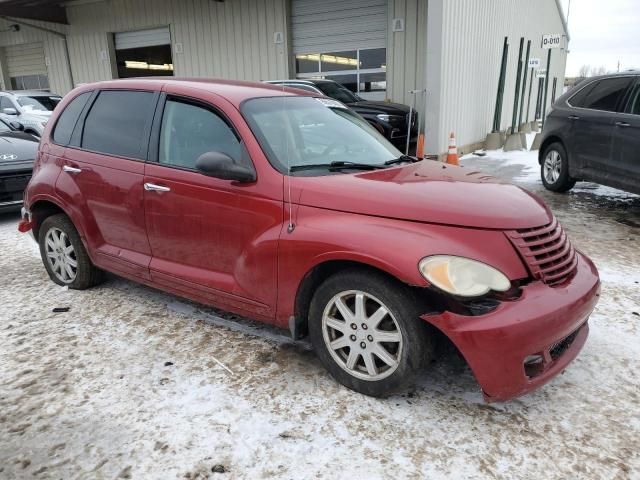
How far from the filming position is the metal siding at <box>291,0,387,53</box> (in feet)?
44.7

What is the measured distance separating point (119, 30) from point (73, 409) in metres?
18.7

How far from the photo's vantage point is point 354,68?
14453mm

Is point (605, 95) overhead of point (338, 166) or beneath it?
overhead

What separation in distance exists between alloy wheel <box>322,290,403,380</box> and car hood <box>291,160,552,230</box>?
1.61 ft

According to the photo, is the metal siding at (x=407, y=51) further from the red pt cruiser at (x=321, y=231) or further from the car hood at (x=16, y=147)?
the red pt cruiser at (x=321, y=231)

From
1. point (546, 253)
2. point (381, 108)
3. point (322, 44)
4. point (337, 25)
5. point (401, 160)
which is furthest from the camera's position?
point (322, 44)

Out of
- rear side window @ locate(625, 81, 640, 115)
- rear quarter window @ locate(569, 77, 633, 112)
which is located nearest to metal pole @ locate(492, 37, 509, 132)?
rear quarter window @ locate(569, 77, 633, 112)

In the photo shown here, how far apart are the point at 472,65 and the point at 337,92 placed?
328 cm

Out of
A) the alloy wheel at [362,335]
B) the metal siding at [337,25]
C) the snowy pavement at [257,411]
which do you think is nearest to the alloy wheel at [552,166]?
the snowy pavement at [257,411]

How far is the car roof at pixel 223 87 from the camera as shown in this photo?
3.36 m

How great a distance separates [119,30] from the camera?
18297 millimetres

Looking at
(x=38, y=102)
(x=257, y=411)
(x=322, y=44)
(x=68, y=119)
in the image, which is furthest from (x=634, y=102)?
(x=38, y=102)

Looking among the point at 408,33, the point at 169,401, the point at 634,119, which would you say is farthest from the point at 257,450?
the point at 408,33

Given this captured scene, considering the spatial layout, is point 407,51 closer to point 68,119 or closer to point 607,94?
point 607,94
